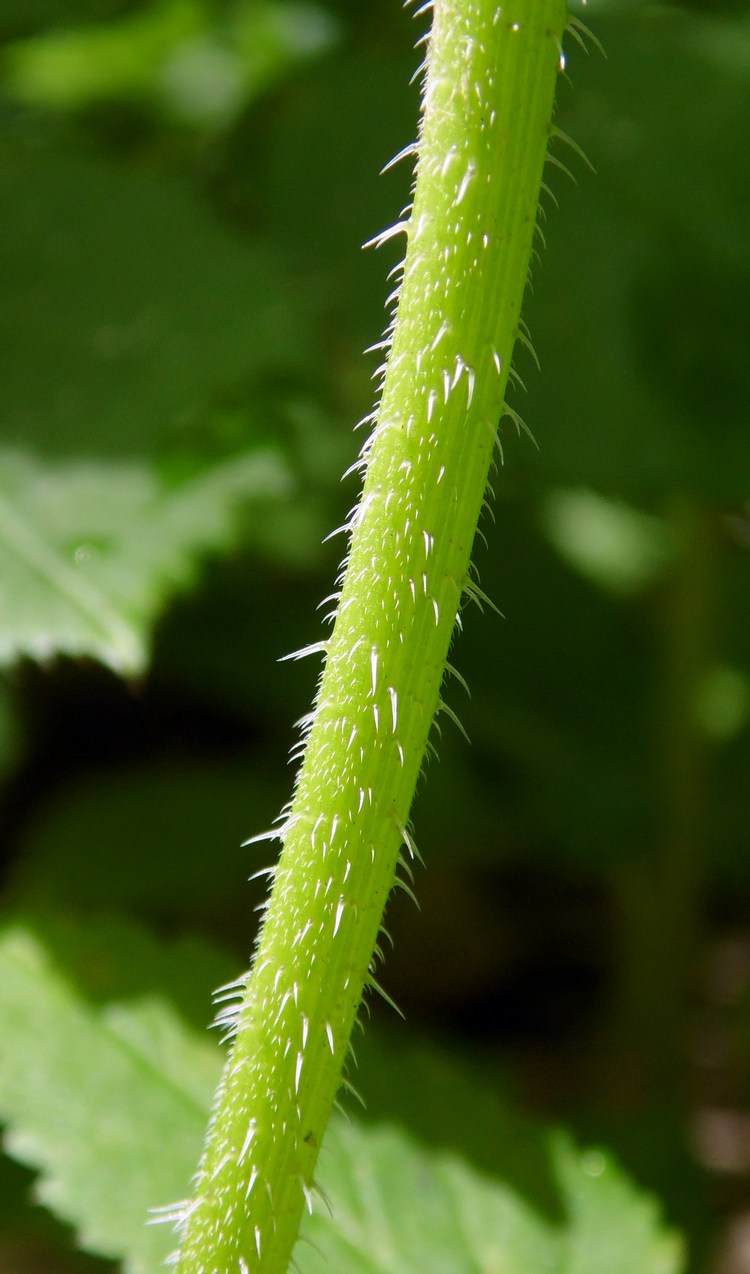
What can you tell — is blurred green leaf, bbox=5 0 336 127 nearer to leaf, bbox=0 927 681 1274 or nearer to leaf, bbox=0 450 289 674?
leaf, bbox=0 450 289 674

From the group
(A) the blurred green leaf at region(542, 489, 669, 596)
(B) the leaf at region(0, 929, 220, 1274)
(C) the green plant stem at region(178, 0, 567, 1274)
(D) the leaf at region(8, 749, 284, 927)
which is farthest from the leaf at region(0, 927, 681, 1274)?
(A) the blurred green leaf at region(542, 489, 669, 596)

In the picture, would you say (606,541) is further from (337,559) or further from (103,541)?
(103,541)

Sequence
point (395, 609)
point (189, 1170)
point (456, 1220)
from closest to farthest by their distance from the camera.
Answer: point (395, 609), point (189, 1170), point (456, 1220)

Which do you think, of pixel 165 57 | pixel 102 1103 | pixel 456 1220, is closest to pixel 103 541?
pixel 102 1103

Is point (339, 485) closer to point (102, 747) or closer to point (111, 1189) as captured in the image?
point (102, 747)

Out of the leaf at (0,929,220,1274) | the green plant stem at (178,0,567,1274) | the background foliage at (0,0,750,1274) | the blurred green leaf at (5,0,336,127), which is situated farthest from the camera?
the blurred green leaf at (5,0,336,127)
